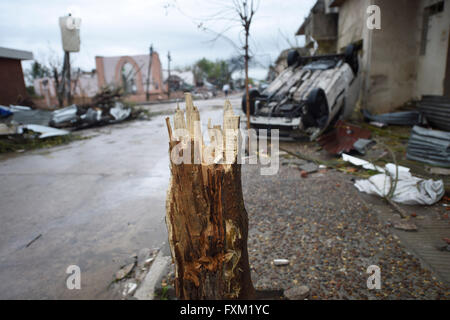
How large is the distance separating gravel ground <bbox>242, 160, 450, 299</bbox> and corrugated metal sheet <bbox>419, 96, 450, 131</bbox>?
2634 millimetres

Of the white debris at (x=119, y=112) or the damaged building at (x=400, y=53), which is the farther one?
the white debris at (x=119, y=112)

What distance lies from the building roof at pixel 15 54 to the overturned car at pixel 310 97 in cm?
1474

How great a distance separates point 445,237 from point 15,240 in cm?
461

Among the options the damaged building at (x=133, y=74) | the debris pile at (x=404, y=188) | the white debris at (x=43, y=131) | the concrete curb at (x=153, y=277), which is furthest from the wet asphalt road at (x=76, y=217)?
the damaged building at (x=133, y=74)

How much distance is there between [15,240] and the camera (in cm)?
317

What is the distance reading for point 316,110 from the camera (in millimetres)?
6488

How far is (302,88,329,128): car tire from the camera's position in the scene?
630 centimetres

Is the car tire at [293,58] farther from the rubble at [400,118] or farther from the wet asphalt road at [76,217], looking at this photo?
the wet asphalt road at [76,217]

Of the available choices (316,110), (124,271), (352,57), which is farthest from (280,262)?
(352,57)

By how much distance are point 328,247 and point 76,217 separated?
318 centimetres

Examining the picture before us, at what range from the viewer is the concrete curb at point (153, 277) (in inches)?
87.3

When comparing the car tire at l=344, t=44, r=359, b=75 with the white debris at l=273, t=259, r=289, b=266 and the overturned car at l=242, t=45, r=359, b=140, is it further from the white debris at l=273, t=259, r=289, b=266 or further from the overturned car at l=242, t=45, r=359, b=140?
the white debris at l=273, t=259, r=289, b=266

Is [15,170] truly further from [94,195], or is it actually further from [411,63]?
[411,63]
